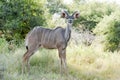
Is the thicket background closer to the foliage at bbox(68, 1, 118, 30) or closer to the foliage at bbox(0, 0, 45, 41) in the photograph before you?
the foliage at bbox(0, 0, 45, 41)

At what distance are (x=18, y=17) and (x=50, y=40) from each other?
3.45 metres

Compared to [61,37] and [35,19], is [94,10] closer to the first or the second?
[35,19]

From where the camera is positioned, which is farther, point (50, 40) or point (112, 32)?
point (112, 32)

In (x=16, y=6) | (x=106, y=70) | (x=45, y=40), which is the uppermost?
(x=16, y=6)

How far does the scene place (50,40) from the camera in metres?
7.89

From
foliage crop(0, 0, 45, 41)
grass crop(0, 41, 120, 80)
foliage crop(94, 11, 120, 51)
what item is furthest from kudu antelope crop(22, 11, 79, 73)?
foliage crop(94, 11, 120, 51)

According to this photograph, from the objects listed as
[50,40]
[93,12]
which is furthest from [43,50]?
[93,12]

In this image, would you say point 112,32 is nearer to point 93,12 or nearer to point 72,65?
point 72,65

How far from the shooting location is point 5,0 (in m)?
11.0

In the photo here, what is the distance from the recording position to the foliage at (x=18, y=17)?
1088cm

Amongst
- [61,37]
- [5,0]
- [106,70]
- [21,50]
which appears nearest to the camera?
[61,37]

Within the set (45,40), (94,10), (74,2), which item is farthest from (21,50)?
(74,2)

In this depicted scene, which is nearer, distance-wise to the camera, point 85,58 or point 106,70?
point 106,70

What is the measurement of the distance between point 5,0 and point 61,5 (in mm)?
11997
